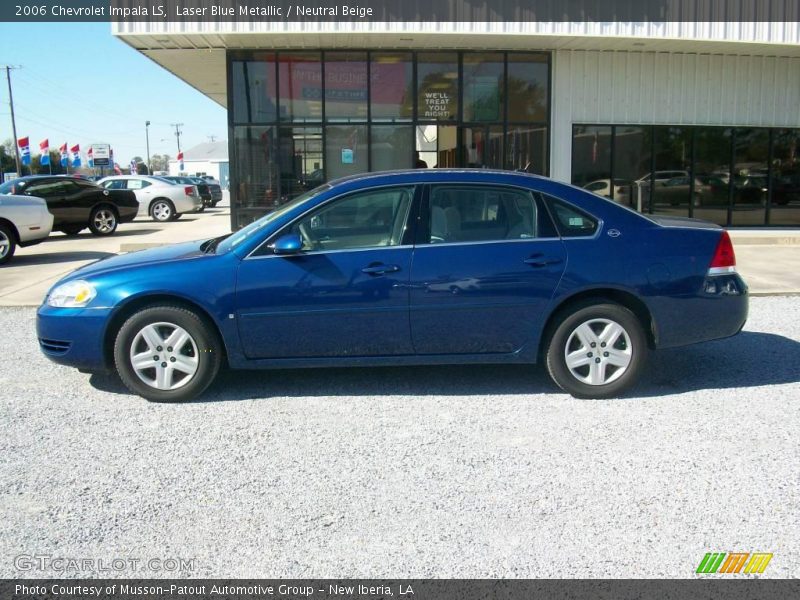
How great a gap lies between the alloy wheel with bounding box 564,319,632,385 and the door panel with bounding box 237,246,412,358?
1237 millimetres

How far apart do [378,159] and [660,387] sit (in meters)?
10.9

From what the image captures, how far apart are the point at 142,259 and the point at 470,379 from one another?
8.74 feet

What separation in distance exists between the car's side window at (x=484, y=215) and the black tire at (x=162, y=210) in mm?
21794

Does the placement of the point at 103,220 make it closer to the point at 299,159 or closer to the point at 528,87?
the point at 299,159

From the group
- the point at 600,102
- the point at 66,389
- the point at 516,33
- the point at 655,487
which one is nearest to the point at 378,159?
the point at 516,33

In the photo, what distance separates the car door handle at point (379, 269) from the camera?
5.16 meters

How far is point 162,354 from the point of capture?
5.21 m

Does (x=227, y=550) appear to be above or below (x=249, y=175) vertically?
below

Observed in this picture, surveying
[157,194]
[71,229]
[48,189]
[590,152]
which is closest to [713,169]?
[590,152]

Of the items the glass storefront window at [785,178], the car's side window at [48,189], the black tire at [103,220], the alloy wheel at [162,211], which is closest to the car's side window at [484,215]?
the glass storefront window at [785,178]

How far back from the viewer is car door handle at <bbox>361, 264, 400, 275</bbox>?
516cm

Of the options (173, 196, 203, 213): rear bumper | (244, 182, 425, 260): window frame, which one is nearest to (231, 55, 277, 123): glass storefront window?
(244, 182, 425, 260): window frame

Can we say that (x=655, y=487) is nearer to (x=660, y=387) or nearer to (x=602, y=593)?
(x=602, y=593)

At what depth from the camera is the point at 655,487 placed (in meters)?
3.89
